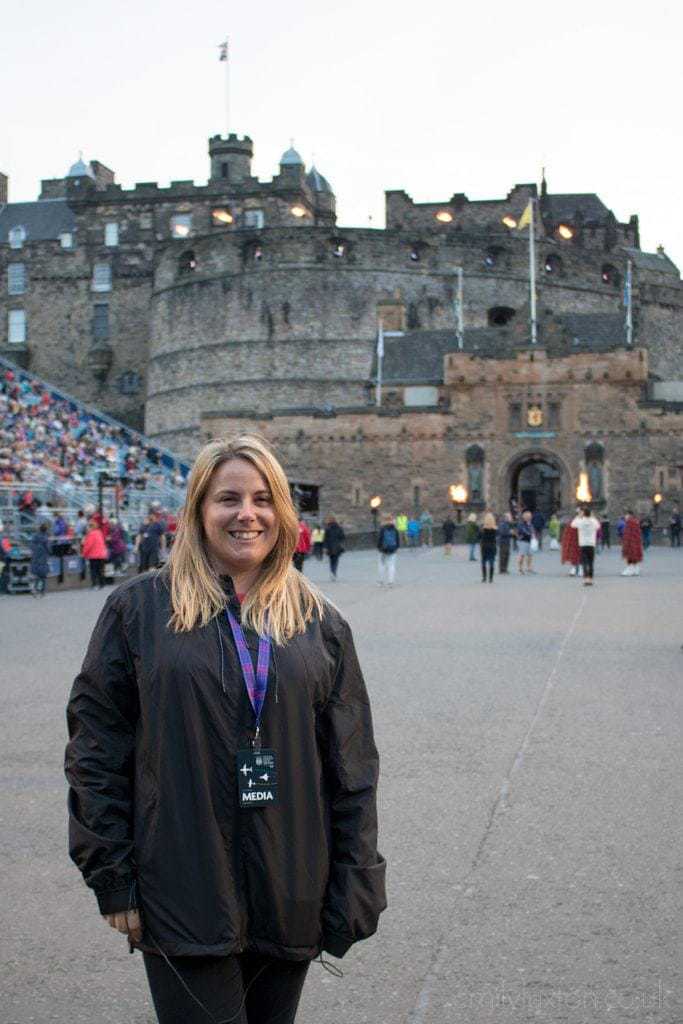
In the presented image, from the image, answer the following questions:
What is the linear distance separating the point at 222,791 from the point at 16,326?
62767 mm

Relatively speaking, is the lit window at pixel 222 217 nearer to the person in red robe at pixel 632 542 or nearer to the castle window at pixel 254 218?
the castle window at pixel 254 218

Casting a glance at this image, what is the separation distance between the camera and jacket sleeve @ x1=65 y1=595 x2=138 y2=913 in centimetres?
267

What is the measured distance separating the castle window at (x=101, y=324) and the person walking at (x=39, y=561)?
42.1m

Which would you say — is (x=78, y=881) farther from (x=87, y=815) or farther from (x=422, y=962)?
(x=87, y=815)

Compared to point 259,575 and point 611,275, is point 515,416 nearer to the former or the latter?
point 611,275

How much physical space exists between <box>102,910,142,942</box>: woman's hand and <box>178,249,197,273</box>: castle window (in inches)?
2201

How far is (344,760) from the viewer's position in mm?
2838

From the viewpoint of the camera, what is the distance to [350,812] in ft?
9.23

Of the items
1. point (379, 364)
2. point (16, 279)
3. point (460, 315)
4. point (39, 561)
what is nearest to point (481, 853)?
point (39, 561)

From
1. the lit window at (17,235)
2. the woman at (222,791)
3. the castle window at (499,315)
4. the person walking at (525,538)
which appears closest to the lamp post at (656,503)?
the castle window at (499,315)

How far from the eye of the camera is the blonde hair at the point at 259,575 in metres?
2.82

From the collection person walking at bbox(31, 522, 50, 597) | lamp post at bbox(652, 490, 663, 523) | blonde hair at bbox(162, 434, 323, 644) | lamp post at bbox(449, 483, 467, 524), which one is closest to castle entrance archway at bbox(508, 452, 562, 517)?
lamp post at bbox(449, 483, 467, 524)

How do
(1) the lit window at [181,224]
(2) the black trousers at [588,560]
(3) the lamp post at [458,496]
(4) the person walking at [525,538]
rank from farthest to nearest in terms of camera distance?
(1) the lit window at [181,224] < (3) the lamp post at [458,496] < (4) the person walking at [525,538] < (2) the black trousers at [588,560]

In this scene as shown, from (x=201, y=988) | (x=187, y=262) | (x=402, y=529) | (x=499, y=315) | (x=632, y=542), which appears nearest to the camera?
(x=201, y=988)
